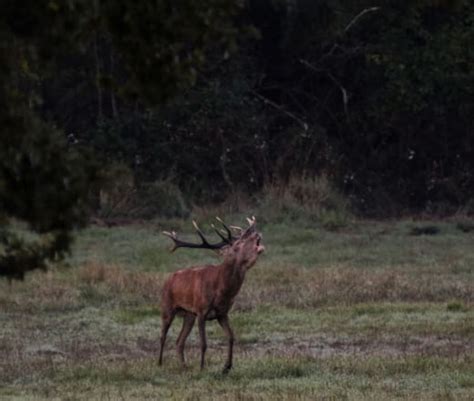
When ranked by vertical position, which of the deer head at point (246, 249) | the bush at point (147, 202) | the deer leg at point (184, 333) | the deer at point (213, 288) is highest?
the deer head at point (246, 249)

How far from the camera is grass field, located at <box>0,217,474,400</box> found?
1283cm

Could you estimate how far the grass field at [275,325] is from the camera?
1283cm

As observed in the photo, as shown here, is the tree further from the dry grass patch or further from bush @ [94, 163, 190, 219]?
bush @ [94, 163, 190, 219]

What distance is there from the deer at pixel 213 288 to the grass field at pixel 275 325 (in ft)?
1.14

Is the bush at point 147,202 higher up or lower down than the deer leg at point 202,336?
lower down

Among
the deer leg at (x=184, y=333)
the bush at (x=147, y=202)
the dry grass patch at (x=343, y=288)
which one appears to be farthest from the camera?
the bush at (x=147, y=202)

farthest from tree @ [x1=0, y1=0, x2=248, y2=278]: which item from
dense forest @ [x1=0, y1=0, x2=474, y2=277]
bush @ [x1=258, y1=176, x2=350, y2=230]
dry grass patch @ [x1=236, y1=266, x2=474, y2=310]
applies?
dense forest @ [x1=0, y1=0, x2=474, y2=277]

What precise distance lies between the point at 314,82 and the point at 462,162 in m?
3.94

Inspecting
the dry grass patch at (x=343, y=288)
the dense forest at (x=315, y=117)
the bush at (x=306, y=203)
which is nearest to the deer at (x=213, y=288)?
the dry grass patch at (x=343, y=288)

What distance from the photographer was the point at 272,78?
34.9 m

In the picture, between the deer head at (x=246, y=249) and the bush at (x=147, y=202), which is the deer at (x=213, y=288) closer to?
the deer head at (x=246, y=249)

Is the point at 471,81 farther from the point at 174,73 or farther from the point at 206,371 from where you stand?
the point at 174,73

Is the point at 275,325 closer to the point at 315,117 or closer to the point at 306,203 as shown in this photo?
the point at 306,203

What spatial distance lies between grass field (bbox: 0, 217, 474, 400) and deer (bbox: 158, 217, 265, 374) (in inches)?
13.7
